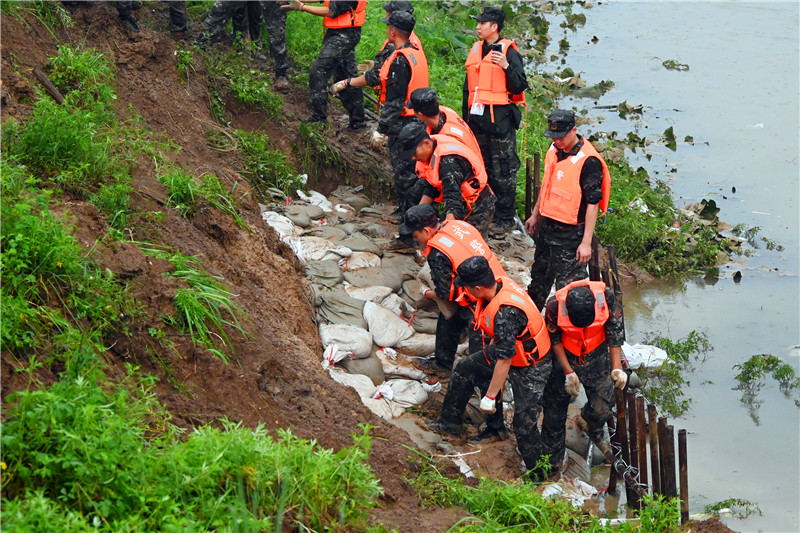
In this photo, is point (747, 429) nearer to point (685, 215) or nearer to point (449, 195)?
point (449, 195)

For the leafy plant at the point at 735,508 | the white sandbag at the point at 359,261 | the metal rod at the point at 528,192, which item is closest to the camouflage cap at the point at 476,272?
the white sandbag at the point at 359,261

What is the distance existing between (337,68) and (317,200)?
1.84m

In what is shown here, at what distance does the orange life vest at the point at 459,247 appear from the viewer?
5.96 meters

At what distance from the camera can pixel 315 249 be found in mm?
7477

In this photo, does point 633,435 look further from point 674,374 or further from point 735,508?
point 674,374

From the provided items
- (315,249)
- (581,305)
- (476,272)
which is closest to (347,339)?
(315,249)

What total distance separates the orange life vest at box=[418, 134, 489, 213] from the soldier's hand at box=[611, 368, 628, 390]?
2180 millimetres

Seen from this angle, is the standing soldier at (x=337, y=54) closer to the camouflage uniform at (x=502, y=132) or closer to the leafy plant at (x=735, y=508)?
the camouflage uniform at (x=502, y=132)

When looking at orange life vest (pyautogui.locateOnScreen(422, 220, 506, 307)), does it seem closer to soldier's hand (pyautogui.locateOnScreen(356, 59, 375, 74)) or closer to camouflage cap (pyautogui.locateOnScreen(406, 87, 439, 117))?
camouflage cap (pyautogui.locateOnScreen(406, 87, 439, 117))

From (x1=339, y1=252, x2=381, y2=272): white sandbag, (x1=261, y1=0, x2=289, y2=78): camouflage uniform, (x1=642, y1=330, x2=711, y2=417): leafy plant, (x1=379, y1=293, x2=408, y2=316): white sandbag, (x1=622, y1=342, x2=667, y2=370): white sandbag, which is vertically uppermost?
(x1=261, y1=0, x2=289, y2=78): camouflage uniform

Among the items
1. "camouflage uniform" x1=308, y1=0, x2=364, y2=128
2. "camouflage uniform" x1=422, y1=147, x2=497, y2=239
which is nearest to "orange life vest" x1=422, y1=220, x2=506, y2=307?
"camouflage uniform" x1=422, y1=147, x2=497, y2=239

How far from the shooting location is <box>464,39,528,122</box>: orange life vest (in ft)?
26.2

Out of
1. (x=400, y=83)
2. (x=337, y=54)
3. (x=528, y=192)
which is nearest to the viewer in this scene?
(x=400, y=83)

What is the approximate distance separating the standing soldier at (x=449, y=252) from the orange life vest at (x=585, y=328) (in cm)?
57
